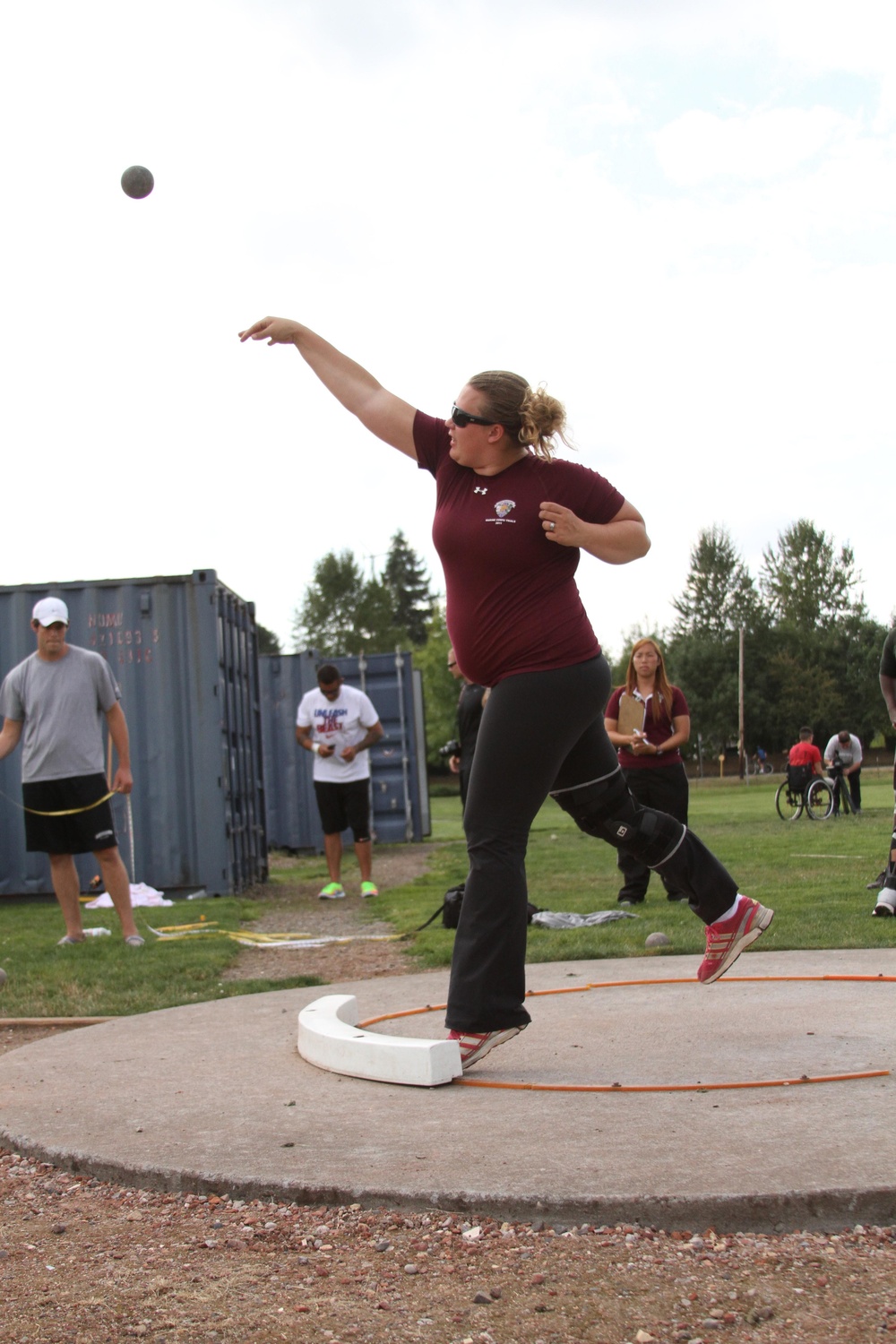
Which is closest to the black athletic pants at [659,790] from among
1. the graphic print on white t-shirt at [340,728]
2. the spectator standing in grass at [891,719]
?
the spectator standing in grass at [891,719]

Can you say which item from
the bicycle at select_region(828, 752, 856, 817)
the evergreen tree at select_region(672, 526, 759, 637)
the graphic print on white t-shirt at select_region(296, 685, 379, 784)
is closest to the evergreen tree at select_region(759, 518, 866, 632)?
the evergreen tree at select_region(672, 526, 759, 637)

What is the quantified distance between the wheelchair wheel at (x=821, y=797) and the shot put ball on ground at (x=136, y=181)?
17.5 meters

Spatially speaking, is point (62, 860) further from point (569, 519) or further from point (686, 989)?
point (569, 519)

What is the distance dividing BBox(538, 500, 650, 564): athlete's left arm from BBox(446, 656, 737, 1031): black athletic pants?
338 millimetres

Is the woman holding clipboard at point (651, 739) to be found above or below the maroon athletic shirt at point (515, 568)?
below

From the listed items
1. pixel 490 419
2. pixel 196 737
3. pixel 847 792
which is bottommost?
pixel 847 792

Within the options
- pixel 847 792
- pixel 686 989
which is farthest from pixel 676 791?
pixel 847 792

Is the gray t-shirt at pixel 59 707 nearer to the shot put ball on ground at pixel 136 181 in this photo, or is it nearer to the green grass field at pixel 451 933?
the green grass field at pixel 451 933

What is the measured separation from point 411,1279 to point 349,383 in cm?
270

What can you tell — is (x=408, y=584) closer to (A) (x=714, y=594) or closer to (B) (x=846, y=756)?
(A) (x=714, y=594)

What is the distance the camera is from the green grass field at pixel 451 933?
6.19 m

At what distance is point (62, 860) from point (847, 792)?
17345 mm

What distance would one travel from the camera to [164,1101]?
3662mm

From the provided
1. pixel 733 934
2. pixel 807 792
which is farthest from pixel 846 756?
pixel 733 934
